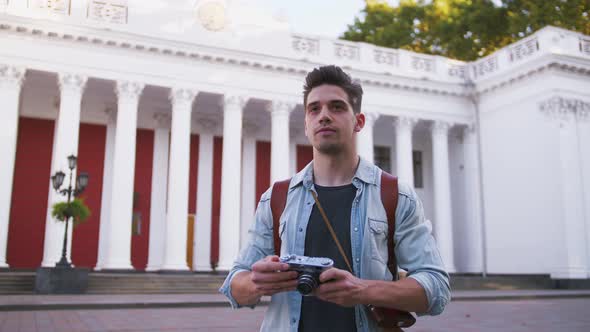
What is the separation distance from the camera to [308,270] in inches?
61.3

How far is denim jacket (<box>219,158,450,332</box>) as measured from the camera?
179 centimetres

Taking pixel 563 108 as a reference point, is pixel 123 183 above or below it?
below

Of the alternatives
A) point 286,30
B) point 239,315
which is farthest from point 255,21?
point 239,315

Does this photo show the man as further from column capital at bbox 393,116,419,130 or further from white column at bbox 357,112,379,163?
column capital at bbox 393,116,419,130

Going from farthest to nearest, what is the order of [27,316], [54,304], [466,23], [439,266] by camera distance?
[466,23] → [54,304] → [27,316] → [439,266]

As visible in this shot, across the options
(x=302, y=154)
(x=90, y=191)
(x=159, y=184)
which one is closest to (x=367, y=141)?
(x=302, y=154)

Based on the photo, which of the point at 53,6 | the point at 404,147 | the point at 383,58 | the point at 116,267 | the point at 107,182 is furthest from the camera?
the point at 383,58

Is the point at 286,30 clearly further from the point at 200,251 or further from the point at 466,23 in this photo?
the point at 466,23

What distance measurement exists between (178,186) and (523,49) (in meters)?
15.6

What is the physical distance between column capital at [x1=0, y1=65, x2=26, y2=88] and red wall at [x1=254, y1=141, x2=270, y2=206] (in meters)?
10.9

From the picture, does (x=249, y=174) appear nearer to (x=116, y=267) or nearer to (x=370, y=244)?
(x=116, y=267)

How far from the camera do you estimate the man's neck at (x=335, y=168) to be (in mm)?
2004

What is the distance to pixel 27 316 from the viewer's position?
965 cm

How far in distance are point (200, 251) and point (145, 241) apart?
7.88 ft
